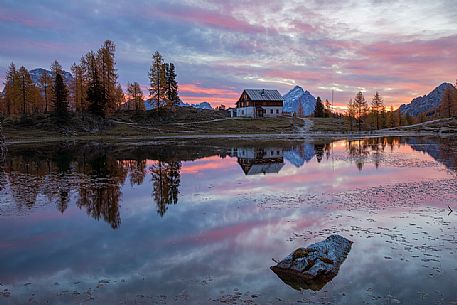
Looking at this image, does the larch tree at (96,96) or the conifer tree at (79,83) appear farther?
the conifer tree at (79,83)

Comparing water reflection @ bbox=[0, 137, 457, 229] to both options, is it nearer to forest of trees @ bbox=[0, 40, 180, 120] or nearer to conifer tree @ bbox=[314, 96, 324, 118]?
forest of trees @ bbox=[0, 40, 180, 120]

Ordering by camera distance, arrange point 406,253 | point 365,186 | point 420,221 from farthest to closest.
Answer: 1. point 365,186
2. point 420,221
3. point 406,253

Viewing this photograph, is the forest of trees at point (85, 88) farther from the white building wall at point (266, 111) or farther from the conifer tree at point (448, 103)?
the conifer tree at point (448, 103)

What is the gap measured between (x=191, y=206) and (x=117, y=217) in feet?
13.6

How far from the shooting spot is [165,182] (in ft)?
95.0

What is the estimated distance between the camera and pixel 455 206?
19.8 m

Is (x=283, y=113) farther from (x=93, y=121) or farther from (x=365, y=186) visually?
(x=365, y=186)

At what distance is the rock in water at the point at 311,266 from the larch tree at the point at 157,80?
101 meters

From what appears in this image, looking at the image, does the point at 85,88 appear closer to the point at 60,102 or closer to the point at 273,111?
the point at 60,102

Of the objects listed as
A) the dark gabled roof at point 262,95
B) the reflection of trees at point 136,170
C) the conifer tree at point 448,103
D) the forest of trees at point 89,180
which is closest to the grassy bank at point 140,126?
the dark gabled roof at point 262,95

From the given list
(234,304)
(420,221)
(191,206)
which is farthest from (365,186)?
(234,304)

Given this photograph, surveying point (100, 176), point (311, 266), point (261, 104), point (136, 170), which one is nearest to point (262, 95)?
point (261, 104)

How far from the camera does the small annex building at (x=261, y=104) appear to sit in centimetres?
13200

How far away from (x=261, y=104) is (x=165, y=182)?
10806cm
